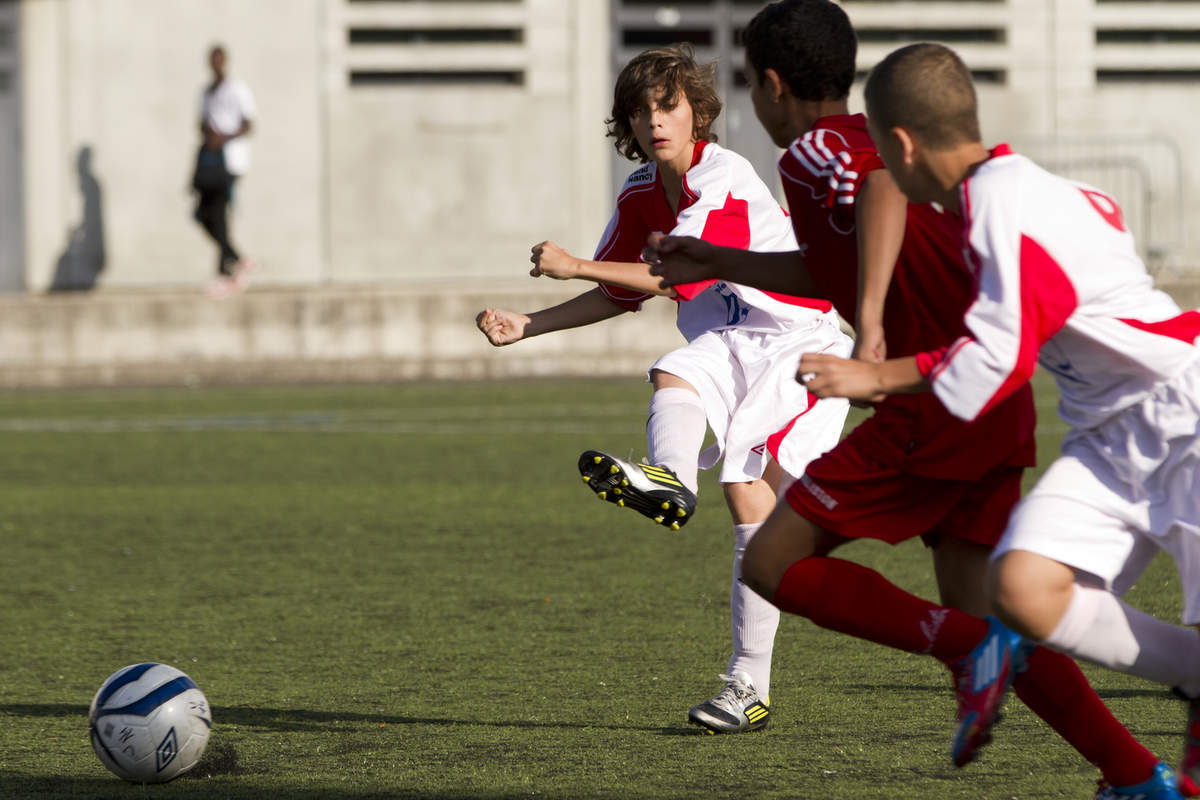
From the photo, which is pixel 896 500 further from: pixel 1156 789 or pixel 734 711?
pixel 734 711

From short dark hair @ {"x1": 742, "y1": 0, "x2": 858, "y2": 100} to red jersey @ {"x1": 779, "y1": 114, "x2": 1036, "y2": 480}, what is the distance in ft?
0.34

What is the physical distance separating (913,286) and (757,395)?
4.29ft

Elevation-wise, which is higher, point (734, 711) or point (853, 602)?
point (853, 602)

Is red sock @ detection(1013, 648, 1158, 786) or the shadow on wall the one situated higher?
the shadow on wall

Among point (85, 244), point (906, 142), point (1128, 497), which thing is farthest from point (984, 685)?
point (85, 244)

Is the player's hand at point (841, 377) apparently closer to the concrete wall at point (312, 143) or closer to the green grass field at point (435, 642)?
the green grass field at point (435, 642)

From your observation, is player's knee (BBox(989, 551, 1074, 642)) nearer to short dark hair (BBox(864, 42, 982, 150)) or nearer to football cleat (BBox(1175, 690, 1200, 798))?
football cleat (BBox(1175, 690, 1200, 798))

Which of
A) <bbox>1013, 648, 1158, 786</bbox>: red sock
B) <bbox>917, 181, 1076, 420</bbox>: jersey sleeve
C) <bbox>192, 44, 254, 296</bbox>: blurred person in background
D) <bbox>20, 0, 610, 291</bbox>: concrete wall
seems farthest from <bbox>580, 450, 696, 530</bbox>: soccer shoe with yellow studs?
<bbox>20, 0, 610, 291</bbox>: concrete wall

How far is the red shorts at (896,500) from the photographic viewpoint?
12.5 ft

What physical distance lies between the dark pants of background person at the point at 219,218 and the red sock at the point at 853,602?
47.6ft

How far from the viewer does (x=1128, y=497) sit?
3.53 meters

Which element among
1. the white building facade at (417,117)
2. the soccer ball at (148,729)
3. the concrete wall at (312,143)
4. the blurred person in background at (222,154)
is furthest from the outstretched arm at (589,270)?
the concrete wall at (312,143)

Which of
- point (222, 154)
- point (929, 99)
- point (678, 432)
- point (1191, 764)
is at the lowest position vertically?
point (1191, 764)

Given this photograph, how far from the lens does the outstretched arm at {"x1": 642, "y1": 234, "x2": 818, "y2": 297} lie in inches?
156
